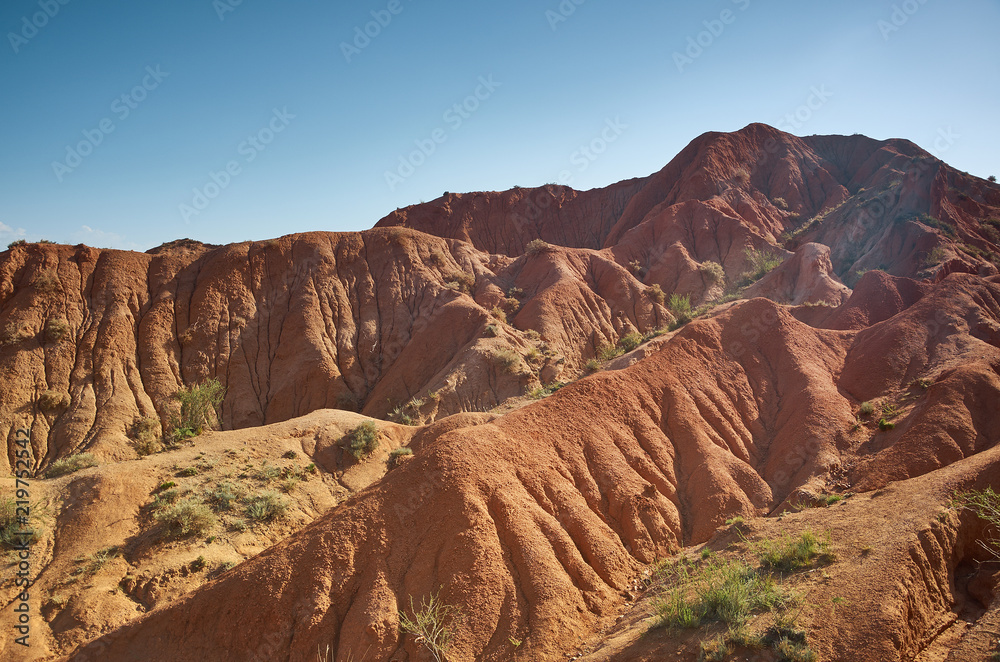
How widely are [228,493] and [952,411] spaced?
25987 mm

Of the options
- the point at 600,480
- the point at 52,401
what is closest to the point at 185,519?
the point at 600,480

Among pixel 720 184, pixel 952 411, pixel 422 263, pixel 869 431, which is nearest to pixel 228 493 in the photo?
pixel 869 431

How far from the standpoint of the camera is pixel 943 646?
9828mm

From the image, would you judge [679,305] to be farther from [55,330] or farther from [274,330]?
[55,330]

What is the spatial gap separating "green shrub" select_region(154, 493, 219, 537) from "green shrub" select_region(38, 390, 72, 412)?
15034 mm

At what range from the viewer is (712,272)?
173 feet

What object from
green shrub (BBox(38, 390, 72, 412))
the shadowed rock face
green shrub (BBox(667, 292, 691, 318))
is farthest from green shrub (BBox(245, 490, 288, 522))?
green shrub (BBox(667, 292, 691, 318))

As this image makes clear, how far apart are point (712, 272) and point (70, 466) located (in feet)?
165

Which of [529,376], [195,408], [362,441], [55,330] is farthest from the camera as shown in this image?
[529,376]

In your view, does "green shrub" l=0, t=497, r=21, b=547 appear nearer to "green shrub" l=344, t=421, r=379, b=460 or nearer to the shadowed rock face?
the shadowed rock face

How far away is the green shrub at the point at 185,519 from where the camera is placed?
1945 cm

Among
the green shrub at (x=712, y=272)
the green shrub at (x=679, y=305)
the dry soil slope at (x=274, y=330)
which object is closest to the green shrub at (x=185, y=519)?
the dry soil slope at (x=274, y=330)

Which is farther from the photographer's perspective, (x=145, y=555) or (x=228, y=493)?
(x=228, y=493)

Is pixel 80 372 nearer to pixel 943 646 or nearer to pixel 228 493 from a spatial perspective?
pixel 228 493
